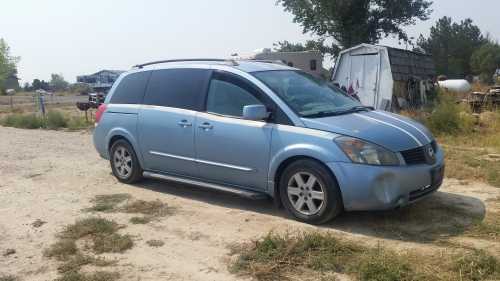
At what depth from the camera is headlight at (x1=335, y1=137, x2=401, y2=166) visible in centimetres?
509

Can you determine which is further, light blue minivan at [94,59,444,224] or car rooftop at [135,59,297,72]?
car rooftop at [135,59,297,72]

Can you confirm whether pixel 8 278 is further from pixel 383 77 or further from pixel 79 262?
pixel 383 77

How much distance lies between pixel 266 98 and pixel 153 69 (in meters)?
2.18

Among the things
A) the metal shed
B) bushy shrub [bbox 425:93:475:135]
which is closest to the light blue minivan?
bushy shrub [bbox 425:93:475:135]

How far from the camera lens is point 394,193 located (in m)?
5.10

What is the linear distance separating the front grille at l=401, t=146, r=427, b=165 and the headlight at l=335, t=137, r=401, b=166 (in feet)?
0.46

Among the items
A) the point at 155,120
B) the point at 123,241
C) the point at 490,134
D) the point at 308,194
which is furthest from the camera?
the point at 490,134

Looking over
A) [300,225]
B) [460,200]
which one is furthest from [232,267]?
[460,200]

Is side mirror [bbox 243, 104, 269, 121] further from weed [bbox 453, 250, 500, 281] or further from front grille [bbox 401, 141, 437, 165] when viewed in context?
weed [bbox 453, 250, 500, 281]

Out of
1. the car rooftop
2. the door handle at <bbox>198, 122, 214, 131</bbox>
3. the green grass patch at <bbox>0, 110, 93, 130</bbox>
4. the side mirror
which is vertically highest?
the car rooftop

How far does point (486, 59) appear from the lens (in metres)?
56.2

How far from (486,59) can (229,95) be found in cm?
5687

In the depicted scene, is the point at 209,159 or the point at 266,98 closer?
the point at 266,98

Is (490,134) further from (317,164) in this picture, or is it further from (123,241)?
(123,241)
